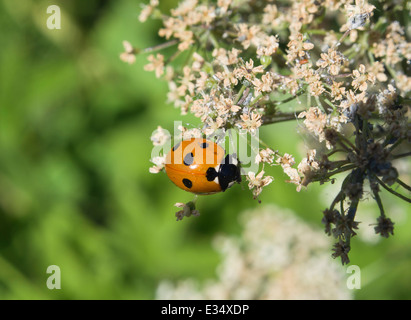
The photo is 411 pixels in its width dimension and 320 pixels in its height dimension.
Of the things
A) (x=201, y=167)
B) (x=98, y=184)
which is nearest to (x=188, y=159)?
(x=201, y=167)

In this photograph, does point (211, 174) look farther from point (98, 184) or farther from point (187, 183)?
A: point (98, 184)

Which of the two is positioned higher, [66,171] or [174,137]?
[66,171]

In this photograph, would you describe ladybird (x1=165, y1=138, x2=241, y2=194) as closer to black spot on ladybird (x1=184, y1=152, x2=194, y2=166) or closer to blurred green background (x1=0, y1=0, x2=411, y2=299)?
black spot on ladybird (x1=184, y1=152, x2=194, y2=166)

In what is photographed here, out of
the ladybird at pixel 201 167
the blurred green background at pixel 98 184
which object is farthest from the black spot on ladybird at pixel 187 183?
the blurred green background at pixel 98 184

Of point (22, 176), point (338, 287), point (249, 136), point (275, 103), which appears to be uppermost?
point (22, 176)

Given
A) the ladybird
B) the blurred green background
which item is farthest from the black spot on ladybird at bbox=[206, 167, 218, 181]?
the blurred green background

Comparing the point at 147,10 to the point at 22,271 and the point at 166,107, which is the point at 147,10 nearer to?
the point at 166,107

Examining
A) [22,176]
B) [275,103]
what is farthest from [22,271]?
[275,103]

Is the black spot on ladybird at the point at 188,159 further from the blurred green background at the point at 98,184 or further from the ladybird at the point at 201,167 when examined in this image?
the blurred green background at the point at 98,184
